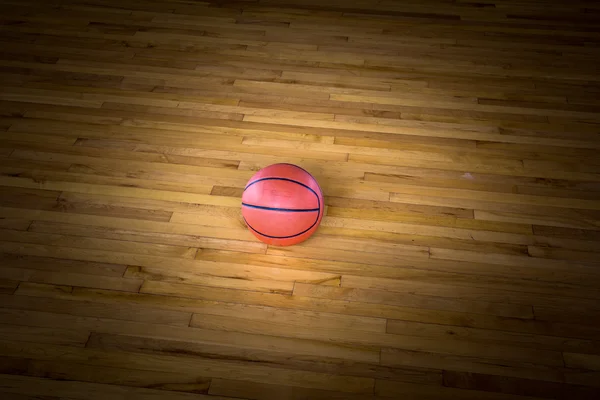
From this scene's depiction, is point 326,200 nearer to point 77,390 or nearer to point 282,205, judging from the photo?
point 282,205

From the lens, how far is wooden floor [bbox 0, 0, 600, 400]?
99.5 inches

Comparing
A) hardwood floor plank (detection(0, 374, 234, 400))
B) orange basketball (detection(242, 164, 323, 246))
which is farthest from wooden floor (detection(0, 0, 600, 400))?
orange basketball (detection(242, 164, 323, 246))

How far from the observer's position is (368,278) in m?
2.83

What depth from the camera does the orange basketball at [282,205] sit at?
274cm

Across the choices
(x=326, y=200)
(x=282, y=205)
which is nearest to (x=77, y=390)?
(x=282, y=205)

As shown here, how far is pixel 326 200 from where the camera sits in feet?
10.5

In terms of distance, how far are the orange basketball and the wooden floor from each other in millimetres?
166

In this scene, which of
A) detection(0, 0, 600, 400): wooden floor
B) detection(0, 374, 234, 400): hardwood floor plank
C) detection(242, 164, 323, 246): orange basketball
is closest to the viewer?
detection(0, 374, 234, 400): hardwood floor plank

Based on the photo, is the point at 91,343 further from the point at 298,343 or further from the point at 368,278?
the point at 368,278

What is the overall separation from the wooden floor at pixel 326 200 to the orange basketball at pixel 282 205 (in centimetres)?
17

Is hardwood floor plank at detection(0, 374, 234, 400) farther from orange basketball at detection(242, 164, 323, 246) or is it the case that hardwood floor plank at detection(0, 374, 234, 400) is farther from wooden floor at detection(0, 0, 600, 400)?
orange basketball at detection(242, 164, 323, 246)

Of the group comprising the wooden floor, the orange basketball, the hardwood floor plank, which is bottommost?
the hardwood floor plank

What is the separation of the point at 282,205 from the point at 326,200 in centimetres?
53

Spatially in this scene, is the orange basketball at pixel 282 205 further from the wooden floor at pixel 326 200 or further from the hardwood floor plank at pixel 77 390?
the hardwood floor plank at pixel 77 390
